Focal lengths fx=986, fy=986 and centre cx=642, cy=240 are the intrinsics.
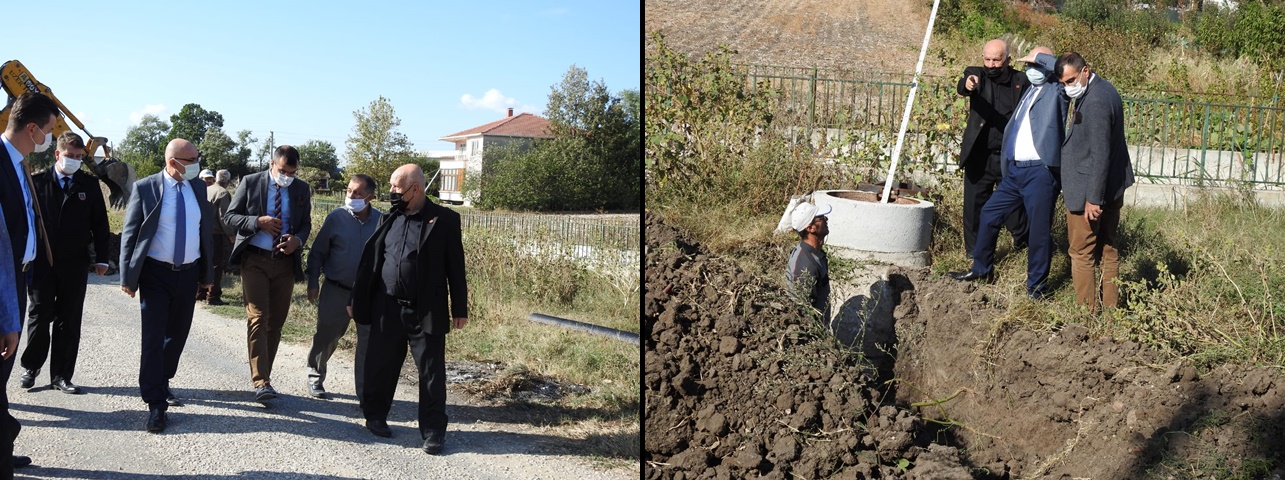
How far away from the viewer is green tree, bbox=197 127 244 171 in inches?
366

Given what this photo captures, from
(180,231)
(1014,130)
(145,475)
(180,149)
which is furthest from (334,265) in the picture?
(1014,130)

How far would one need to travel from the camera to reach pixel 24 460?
13.4 feet

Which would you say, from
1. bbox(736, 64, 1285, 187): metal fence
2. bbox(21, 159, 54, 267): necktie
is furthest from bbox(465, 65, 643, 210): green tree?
bbox(21, 159, 54, 267): necktie

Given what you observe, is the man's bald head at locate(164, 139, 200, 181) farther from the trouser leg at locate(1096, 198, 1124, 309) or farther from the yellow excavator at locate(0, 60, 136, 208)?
the trouser leg at locate(1096, 198, 1124, 309)

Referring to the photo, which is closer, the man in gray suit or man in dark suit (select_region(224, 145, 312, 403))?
man in dark suit (select_region(224, 145, 312, 403))

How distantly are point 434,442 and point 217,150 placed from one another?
22.3ft

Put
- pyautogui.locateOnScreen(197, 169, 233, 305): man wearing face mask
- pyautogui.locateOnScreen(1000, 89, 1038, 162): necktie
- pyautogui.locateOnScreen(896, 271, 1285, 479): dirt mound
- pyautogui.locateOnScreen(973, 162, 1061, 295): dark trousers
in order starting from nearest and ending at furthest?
pyautogui.locateOnScreen(896, 271, 1285, 479): dirt mound → pyautogui.locateOnScreen(973, 162, 1061, 295): dark trousers → pyautogui.locateOnScreen(1000, 89, 1038, 162): necktie → pyautogui.locateOnScreen(197, 169, 233, 305): man wearing face mask

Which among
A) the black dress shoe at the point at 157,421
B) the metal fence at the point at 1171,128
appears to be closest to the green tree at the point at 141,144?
the black dress shoe at the point at 157,421

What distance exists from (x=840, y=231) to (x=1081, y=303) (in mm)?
1676

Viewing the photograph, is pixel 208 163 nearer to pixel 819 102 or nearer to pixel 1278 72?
pixel 819 102

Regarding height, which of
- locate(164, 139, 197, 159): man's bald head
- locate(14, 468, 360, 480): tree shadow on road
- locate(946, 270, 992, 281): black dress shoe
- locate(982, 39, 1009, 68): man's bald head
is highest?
locate(982, 39, 1009, 68): man's bald head

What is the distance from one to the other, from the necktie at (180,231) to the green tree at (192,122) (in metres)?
1.99

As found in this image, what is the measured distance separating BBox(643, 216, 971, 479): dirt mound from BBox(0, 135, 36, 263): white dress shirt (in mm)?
2736

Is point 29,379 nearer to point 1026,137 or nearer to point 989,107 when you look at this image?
point 1026,137
